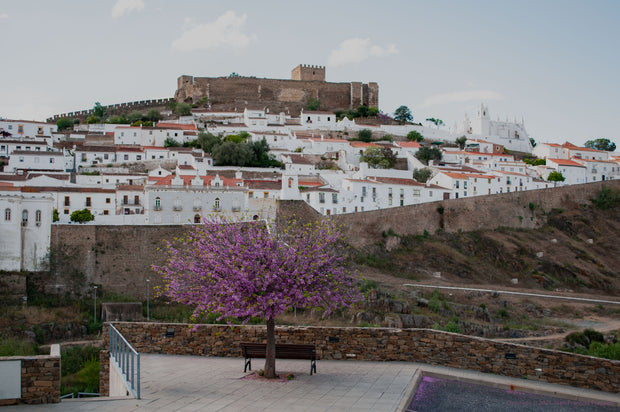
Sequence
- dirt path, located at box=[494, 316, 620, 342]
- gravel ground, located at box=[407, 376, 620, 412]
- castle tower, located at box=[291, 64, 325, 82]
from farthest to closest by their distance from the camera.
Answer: castle tower, located at box=[291, 64, 325, 82] → dirt path, located at box=[494, 316, 620, 342] → gravel ground, located at box=[407, 376, 620, 412]

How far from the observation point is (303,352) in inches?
490

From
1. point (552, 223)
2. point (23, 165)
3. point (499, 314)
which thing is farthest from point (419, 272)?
point (23, 165)

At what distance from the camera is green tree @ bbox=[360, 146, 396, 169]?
53344mm

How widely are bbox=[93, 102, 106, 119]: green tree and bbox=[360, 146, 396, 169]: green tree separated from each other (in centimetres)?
3489

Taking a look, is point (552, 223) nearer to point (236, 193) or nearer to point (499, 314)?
point (499, 314)

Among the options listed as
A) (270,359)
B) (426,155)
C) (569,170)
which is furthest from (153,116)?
(270,359)

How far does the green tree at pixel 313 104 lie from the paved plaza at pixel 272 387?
69.1 meters

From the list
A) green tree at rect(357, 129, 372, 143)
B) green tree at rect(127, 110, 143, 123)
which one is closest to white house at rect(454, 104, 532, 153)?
green tree at rect(357, 129, 372, 143)

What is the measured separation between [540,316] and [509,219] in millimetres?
15425

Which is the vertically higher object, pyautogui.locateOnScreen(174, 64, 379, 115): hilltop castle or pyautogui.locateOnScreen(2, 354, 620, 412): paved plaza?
pyautogui.locateOnScreen(174, 64, 379, 115): hilltop castle

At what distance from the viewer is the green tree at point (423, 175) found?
51672 mm

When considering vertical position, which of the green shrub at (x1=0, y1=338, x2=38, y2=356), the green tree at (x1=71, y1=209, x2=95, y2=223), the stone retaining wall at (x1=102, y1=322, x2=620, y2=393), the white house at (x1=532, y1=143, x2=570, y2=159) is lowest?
the green shrub at (x1=0, y1=338, x2=38, y2=356)

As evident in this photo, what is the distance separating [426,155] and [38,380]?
5170 cm

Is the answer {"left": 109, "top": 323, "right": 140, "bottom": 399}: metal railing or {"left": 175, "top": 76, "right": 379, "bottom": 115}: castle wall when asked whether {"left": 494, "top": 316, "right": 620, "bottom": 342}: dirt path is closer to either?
{"left": 109, "top": 323, "right": 140, "bottom": 399}: metal railing
